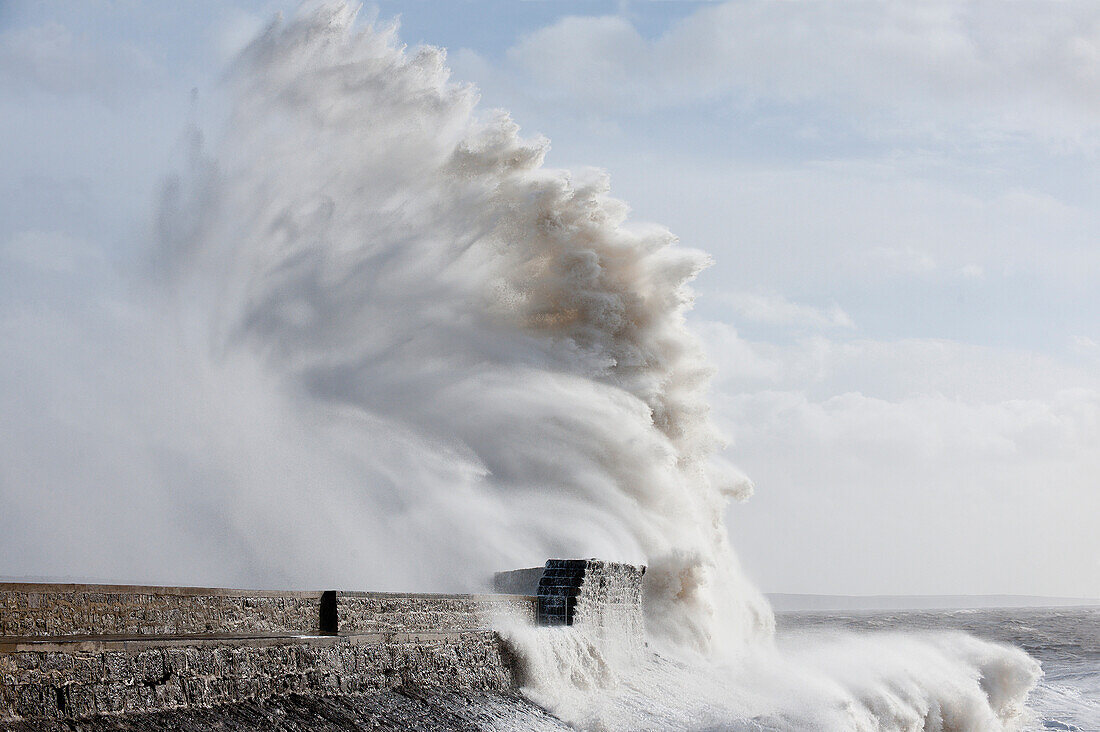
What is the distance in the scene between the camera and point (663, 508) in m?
21.7

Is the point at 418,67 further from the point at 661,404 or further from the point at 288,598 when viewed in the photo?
the point at 288,598

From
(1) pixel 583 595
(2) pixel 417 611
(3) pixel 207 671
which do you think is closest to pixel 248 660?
(3) pixel 207 671

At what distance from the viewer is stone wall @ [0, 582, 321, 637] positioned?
7.53 meters

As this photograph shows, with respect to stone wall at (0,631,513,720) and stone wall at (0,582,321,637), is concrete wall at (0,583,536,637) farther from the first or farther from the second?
stone wall at (0,631,513,720)

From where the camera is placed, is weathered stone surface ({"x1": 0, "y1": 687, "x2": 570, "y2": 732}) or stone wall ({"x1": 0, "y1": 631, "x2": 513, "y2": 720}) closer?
stone wall ({"x1": 0, "y1": 631, "x2": 513, "y2": 720})

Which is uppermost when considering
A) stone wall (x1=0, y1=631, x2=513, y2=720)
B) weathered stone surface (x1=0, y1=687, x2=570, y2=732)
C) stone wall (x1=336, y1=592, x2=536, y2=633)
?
stone wall (x1=336, y1=592, x2=536, y2=633)

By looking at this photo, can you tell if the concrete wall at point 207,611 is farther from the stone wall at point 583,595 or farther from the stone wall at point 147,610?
the stone wall at point 583,595

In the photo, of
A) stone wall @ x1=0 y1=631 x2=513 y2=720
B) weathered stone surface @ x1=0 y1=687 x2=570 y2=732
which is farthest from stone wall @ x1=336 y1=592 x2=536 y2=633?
weathered stone surface @ x1=0 y1=687 x2=570 y2=732

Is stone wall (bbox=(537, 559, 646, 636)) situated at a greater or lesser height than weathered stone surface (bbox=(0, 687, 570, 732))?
greater

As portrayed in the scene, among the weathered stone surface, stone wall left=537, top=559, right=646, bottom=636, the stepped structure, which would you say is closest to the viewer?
the stepped structure

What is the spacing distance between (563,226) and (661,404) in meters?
4.18

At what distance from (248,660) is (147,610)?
88cm

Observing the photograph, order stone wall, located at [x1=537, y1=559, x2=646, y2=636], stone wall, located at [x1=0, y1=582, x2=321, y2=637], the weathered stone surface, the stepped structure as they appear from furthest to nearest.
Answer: stone wall, located at [x1=537, y1=559, x2=646, y2=636] < stone wall, located at [x1=0, y1=582, x2=321, y2=637] < the weathered stone surface < the stepped structure

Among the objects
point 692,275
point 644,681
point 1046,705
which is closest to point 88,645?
point 644,681
